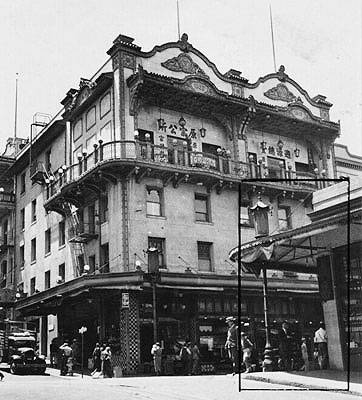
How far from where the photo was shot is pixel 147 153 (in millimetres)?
30828

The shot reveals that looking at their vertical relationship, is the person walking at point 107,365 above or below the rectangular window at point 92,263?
below

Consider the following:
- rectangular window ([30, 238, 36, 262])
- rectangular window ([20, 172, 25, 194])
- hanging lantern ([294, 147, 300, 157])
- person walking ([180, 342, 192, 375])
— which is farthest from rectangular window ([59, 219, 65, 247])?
hanging lantern ([294, 147, 300, 157])

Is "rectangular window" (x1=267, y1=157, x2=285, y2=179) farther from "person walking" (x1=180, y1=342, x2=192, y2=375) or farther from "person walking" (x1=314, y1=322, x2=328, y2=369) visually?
"person walking" (x1=314, y1=322, x2=328, y2=369)

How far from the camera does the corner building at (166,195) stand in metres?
29.2

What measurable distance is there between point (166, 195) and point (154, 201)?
2.29 feet

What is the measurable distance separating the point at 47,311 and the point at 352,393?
77.0 ft

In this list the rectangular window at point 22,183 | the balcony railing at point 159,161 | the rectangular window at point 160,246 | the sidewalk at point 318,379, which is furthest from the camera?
the rectangular window at point 22,183

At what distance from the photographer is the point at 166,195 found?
103ft

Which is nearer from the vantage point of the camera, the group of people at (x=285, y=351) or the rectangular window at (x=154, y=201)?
the group of people at (x=285, y=351)

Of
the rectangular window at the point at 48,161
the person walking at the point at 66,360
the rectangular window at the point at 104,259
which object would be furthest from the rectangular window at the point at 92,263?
the rectangular window at the point at 48,161

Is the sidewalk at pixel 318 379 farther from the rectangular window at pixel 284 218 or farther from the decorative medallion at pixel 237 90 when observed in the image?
the decorative medallion at pixel 237 90

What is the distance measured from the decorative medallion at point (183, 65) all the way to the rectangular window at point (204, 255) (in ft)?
30.7

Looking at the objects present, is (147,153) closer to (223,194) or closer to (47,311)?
(223,194)

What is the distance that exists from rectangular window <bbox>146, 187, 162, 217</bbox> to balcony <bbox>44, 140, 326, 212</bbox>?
2.26 ft
